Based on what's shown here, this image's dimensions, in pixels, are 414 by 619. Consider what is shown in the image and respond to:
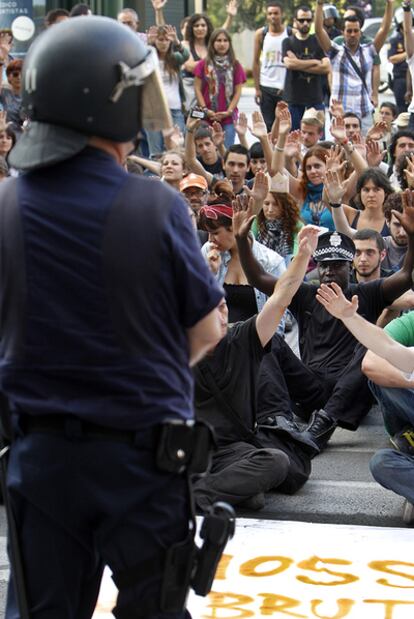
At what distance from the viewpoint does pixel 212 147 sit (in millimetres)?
10289

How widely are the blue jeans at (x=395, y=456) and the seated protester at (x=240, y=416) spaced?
18.4 inches

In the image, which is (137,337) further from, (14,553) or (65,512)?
(14,553)

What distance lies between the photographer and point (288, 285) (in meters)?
5.05

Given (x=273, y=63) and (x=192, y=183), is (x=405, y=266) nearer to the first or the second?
(x=192, y=183)

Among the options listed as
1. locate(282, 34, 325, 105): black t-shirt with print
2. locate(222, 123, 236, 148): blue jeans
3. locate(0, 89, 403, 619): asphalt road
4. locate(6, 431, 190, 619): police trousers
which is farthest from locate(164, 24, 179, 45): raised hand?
locate(6, 431, 190, 619): police trousers

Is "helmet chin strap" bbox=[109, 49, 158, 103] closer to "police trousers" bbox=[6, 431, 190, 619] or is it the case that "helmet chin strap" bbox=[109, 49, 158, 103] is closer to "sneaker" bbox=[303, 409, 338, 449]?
"police trousers" bbox=[6, 431, 190, 619]

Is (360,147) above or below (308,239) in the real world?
below

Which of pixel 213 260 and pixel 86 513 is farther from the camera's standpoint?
pixel 213 260

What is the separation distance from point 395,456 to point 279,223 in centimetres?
325

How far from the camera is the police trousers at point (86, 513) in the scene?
2535mm

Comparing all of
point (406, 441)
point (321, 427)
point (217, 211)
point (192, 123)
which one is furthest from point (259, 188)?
point (192, 123)

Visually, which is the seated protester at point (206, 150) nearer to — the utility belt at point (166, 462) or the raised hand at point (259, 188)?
the raised hand at point (259, 188)

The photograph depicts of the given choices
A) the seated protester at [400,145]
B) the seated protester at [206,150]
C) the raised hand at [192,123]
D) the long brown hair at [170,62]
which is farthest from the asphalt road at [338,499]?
the long brown hair at [170,62]

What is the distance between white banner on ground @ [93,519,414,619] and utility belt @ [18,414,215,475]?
1742mm
